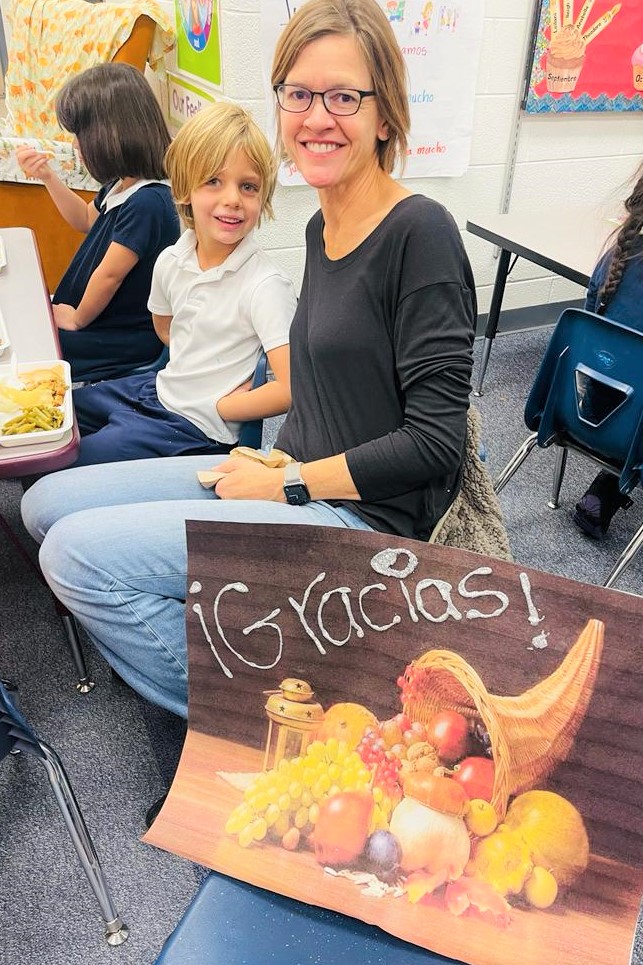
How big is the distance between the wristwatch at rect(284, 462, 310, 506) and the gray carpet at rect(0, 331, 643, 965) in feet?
1.88

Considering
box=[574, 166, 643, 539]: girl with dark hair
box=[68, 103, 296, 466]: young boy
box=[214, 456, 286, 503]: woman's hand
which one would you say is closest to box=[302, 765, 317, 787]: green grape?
box=[214, 456, 286, 503]: woman's hand

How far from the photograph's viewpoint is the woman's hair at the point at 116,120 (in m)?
1.69

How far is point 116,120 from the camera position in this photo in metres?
1.70

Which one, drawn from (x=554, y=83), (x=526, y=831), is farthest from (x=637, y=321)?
(x=554, y=83)

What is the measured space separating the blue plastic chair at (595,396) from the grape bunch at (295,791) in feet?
3.29

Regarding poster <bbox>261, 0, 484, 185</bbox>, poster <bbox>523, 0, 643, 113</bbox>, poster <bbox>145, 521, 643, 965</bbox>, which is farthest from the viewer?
poster <bbox>523, 0, 643, 113</bbox>

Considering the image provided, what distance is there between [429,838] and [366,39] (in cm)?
91

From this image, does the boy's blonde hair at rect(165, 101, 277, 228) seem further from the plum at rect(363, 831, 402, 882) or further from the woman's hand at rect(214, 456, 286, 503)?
the plum at rect(363, 831, 402, 882)

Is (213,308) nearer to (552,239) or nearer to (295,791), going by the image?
(295,791)

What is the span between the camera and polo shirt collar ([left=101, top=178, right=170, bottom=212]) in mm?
1724

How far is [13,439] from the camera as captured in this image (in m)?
0.98

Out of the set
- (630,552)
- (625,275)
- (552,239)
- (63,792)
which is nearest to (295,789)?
(63,792)

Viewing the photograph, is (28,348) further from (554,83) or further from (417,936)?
(554,83)

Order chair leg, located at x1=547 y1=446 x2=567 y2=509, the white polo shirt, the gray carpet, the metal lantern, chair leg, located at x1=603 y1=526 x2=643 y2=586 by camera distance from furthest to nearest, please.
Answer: chair leg, located at x1=547 y1=446 x2=567 y2=509 < chair leg, located at x1=603 y1=526 x2=643 y2=586 < the white polo shirt < the gray carpet < the metal lantern
